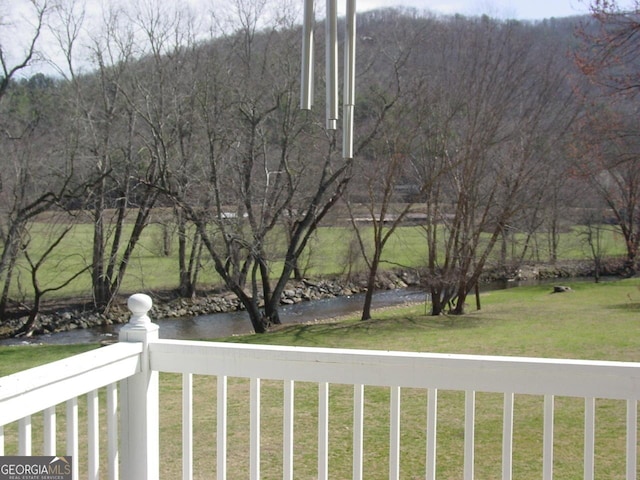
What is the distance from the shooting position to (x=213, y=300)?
13.1 metres

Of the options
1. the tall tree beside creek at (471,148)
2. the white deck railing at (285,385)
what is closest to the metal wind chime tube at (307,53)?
the white deck railing at (285,385)

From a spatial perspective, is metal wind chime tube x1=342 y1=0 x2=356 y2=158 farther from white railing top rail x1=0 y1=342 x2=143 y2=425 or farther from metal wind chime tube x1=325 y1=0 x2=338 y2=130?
white railing top rail x1=0 y1=342 x2=143 y2=425

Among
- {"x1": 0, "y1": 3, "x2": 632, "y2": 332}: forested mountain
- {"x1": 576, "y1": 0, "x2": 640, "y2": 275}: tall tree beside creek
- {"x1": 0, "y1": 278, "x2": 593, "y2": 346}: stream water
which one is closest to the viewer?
{"x1": 576, "y1": 0, "x2": 640, "y2": 275}: tall tree beside creek

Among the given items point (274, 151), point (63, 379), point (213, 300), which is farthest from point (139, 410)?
point (213, 300)

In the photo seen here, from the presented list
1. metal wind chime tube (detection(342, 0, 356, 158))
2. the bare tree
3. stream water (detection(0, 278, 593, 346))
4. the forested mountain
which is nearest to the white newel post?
metal wind chime tube (detection(342, 0, 356, 158))

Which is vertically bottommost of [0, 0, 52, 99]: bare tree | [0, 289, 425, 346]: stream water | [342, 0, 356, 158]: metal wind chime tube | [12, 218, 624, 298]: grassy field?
[0, 289, 425, 346]: stream water

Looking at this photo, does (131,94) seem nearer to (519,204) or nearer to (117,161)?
(117,161)

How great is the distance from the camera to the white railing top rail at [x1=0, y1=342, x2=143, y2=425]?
4.66ft

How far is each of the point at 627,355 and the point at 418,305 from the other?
19.7 ft

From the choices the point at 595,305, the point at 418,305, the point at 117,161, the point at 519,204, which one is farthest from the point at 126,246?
the point at 595,305

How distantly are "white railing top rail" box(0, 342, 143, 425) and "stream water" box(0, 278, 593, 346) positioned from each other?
7741 millimetres

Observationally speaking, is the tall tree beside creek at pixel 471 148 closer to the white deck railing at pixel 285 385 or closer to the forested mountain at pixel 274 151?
the forested mountain at pixel 274 151

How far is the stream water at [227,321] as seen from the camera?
10.4 m

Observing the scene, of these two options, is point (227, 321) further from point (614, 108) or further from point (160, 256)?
point (614, 108)
